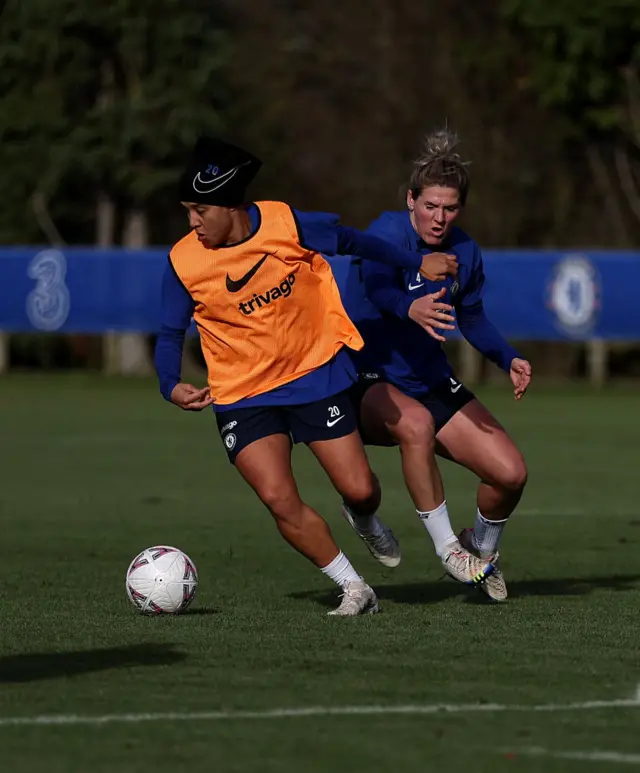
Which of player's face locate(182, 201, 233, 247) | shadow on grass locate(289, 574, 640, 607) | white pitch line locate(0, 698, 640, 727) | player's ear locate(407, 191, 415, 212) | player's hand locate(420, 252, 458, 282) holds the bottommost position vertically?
shadow on grass locate(289, 574, 640, 607)

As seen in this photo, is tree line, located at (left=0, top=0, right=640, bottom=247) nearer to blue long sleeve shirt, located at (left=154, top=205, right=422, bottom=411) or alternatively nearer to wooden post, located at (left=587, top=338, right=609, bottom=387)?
wooden post, located at (left=587, top=338, right=609, bottom=387)

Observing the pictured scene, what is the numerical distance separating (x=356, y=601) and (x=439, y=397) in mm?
1108

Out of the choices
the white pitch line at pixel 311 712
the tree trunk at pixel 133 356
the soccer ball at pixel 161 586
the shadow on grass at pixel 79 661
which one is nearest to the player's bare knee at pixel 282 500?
the soccer ball at pixel 161 586

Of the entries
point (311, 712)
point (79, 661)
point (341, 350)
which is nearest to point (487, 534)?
point (341, 350)

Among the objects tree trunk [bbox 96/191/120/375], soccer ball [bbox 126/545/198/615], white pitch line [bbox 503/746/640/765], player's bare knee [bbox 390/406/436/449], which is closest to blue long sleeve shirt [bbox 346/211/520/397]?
player's bare knee [bbox 390/406/436/449]

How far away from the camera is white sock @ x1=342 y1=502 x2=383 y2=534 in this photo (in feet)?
27.7

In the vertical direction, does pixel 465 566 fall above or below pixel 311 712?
below

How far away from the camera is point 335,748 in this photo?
520cm

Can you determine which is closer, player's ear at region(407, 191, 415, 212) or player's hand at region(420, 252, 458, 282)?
player's hand at region(420, 252, 458, 282)

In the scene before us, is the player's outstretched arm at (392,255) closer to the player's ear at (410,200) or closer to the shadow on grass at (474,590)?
the player's ear at (410,200)

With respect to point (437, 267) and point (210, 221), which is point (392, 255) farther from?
point (210, 221)

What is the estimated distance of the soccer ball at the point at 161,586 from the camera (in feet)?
25.8

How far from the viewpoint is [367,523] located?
848cm

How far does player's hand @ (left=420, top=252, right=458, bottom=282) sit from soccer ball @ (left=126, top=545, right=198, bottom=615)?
1.62 m
